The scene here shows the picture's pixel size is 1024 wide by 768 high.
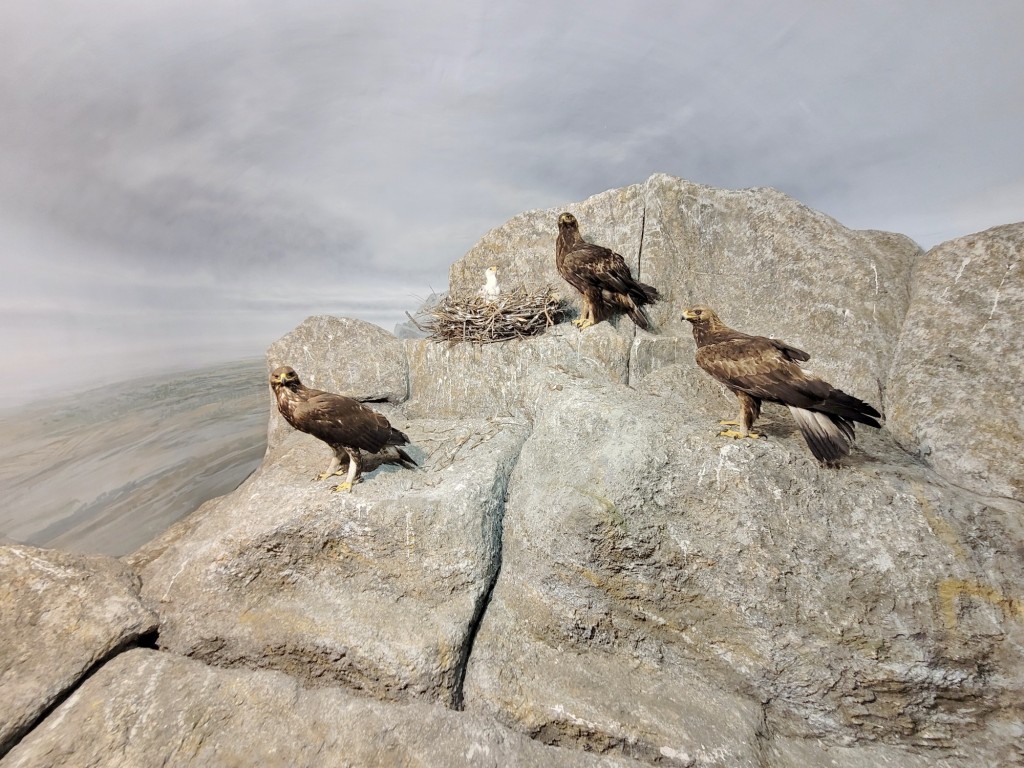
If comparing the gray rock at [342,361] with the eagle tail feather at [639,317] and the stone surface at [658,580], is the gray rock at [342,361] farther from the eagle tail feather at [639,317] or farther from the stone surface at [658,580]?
the eagle tail feather at [639,317]

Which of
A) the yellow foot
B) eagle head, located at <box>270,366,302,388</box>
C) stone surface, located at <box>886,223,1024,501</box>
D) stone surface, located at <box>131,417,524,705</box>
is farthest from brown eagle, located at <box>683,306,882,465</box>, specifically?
eagle head, located at <box>270,366,302,388</box>

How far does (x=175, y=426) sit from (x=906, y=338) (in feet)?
28.1

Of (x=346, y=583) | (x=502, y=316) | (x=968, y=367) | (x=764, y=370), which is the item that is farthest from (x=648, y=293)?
(x=346, y=583)

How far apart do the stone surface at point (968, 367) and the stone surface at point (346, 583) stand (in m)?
3.80

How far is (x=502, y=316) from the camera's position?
15.4 ft

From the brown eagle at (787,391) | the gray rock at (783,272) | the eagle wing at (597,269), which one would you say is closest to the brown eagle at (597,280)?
the eagle wing at (597,269)

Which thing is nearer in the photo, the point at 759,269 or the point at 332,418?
the point at 332,418

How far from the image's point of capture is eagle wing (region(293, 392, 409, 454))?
10.3ft

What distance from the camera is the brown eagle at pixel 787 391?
2.70 metres

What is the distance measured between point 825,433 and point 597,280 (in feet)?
7.96

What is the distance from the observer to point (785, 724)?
8.88 feet

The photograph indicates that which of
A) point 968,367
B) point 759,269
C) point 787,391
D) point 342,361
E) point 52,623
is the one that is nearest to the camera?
point 787,391

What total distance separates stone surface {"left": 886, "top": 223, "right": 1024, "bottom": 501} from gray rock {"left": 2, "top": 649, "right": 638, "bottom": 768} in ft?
11.6

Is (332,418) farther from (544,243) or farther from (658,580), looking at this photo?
(544,243)
